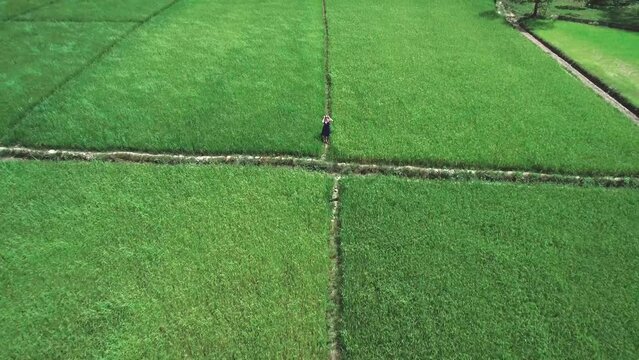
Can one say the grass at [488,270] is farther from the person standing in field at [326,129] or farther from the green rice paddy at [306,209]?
the person standing in field at [326,129]

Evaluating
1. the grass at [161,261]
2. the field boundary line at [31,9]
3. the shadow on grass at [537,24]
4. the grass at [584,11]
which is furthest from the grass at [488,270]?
the field boundary line at [31,9]

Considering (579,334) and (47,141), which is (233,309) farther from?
(47,141)

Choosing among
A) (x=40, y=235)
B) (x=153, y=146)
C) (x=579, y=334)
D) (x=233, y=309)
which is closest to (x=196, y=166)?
(x=153, y=146)

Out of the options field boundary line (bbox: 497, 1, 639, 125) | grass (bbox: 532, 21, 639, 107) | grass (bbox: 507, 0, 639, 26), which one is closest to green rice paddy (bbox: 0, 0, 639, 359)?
grass (bbox: 532, 21, 639, 107)

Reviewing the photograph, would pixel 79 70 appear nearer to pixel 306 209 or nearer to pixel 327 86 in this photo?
pixel 327 86

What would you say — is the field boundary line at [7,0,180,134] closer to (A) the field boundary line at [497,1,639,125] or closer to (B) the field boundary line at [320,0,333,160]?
(B) the field boundary line at [320,0,333,160]

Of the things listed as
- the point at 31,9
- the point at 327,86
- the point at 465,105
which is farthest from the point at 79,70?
the point at 465,105
